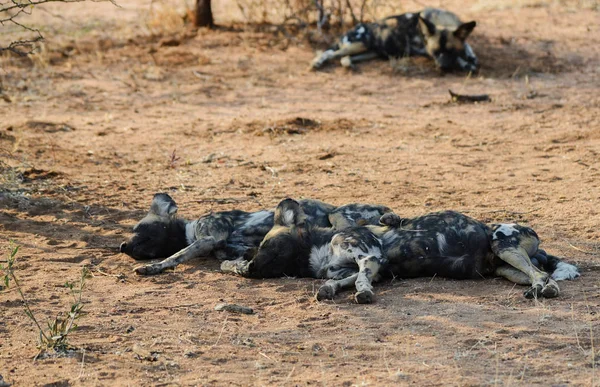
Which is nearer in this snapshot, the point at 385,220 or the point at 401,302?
the point at 401,302

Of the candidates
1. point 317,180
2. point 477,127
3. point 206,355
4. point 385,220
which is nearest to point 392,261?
point 385,220

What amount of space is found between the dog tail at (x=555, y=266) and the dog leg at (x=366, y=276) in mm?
965

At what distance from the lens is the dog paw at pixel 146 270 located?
586 cm

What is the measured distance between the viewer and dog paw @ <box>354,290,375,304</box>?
509 cm

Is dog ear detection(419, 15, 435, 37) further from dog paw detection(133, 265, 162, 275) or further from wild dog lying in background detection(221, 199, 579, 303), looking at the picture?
dog paw detection(133, 265, 162, 275)

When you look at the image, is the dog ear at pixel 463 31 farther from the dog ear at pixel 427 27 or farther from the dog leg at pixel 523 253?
the dog leg at pixel 523 253

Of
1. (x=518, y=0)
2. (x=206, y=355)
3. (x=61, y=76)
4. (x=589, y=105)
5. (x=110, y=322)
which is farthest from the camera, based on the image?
(x=518, y=0)

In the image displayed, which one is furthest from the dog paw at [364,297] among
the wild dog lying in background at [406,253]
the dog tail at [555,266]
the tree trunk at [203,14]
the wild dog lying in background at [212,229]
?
the tree trunk at [203,14]


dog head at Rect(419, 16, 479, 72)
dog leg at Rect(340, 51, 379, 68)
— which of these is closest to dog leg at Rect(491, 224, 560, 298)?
dog head at Rect(419, 16, 479, 72)

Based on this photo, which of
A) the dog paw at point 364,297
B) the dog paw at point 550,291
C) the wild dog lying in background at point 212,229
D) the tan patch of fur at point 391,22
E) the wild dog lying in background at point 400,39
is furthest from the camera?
the tan patch of fur at point 391,22

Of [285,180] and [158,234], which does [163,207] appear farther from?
[285,180]

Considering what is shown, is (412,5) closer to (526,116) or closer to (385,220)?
(526,116)

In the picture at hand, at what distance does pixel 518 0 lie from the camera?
15367mm

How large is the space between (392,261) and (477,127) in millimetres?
4335
